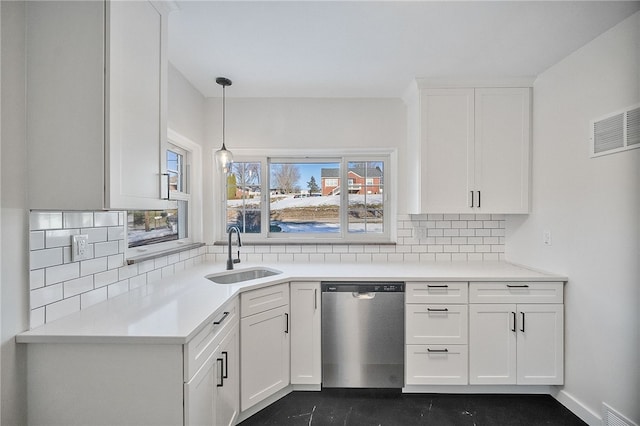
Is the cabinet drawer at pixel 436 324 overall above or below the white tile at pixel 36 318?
below

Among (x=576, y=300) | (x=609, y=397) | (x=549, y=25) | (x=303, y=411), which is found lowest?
(x=303, y=411)

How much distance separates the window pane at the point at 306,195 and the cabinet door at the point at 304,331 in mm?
930

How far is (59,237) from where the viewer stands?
1372 millimetres

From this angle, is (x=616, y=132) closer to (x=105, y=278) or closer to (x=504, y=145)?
(x=504, y=145)

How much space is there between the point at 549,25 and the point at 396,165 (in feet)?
4.78

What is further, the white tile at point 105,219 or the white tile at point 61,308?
the white tile at point 105,219

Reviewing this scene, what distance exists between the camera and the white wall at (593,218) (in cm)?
172

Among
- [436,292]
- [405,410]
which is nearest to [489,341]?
[436,292]

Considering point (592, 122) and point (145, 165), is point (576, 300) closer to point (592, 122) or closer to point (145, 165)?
→ point (592, 122)

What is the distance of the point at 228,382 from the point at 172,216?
4.97ft

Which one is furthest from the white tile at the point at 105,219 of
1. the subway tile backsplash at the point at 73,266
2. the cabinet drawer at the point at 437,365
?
the cabinet drawer at the point at 437,365

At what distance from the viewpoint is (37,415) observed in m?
1.21

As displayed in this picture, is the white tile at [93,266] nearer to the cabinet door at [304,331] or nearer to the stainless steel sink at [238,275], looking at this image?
the stainless steel sink at [238,275]

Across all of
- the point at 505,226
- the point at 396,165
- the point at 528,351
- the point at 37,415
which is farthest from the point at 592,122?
the point at 37,415
